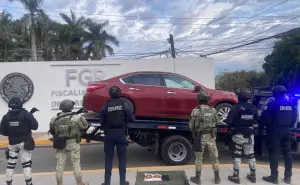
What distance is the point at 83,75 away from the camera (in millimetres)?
14805

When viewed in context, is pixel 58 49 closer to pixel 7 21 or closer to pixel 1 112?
pixel 7 21

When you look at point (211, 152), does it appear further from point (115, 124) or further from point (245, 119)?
point (115, 124)

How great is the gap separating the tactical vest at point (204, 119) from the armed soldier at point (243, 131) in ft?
1.19

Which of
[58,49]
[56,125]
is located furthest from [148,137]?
[58,49]

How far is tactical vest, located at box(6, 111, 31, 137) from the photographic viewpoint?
18.2 feet

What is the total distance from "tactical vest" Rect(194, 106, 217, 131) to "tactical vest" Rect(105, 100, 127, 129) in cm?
136

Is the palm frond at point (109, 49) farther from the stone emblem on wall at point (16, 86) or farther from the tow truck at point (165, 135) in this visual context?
the tow truck at point (165, 135)

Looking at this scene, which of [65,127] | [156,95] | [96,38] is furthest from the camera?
[96,38]

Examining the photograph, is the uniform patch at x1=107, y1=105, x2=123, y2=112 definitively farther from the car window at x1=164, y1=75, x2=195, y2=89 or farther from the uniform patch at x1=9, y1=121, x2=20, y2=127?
the car window at x1=164, y1=75, x2=195, y2=89

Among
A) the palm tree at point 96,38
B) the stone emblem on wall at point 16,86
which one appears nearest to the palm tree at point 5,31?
the palm tree at point 96,38

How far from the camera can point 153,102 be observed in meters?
7.73

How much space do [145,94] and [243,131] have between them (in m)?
2.55

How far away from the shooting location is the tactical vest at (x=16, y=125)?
219 inches

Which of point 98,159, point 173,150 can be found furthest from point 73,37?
point 173,150
